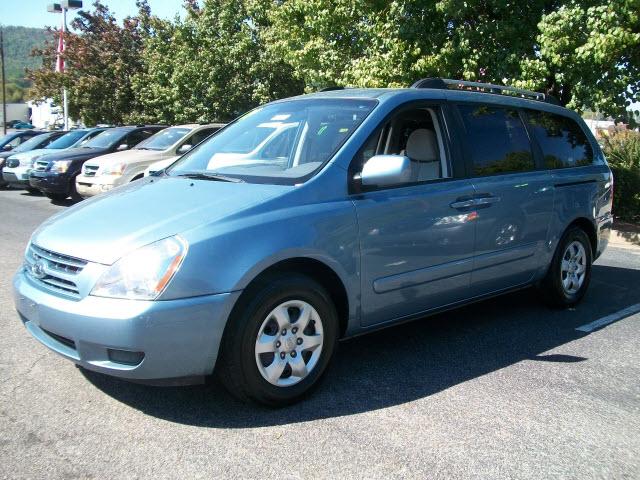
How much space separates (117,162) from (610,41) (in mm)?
8346

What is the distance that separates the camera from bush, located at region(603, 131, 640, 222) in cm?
1101

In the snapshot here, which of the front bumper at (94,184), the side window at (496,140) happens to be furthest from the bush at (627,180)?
the front bumper at (94,184)

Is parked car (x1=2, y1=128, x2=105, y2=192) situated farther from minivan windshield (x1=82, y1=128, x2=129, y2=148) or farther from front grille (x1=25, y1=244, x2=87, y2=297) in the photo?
front grille (x1=25, y1=244, x2=87, y2=297)

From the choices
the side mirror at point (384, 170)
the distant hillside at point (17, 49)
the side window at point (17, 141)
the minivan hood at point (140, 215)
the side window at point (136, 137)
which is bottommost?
the side window at point (17, 141)

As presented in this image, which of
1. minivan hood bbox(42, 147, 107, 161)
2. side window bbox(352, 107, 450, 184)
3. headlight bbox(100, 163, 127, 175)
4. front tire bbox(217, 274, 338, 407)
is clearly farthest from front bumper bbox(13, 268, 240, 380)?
minivan hood bbox(42, 147, 107, 161)

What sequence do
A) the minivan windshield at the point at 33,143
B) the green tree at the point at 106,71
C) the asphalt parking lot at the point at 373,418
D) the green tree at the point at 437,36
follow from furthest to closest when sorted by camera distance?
the green tree at the point at 106,71
the minivan windshield at the point at 33,143
the green tree at the point at 437,36
the asphalt parking lot at the point at 373,418

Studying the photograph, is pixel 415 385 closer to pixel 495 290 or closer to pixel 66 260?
pixel 495 290

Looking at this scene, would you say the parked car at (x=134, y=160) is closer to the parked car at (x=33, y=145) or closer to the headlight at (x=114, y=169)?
the headlight at (x=114, y=169)

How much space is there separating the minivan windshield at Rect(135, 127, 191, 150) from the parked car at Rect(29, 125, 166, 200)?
143cm

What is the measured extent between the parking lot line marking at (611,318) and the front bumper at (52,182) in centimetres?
1126

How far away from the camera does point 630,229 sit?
10.3 m

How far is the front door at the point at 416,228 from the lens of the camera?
158 inches

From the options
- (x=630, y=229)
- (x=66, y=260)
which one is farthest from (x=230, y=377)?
(x=630, y=229)

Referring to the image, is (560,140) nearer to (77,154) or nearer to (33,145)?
(77,154)
